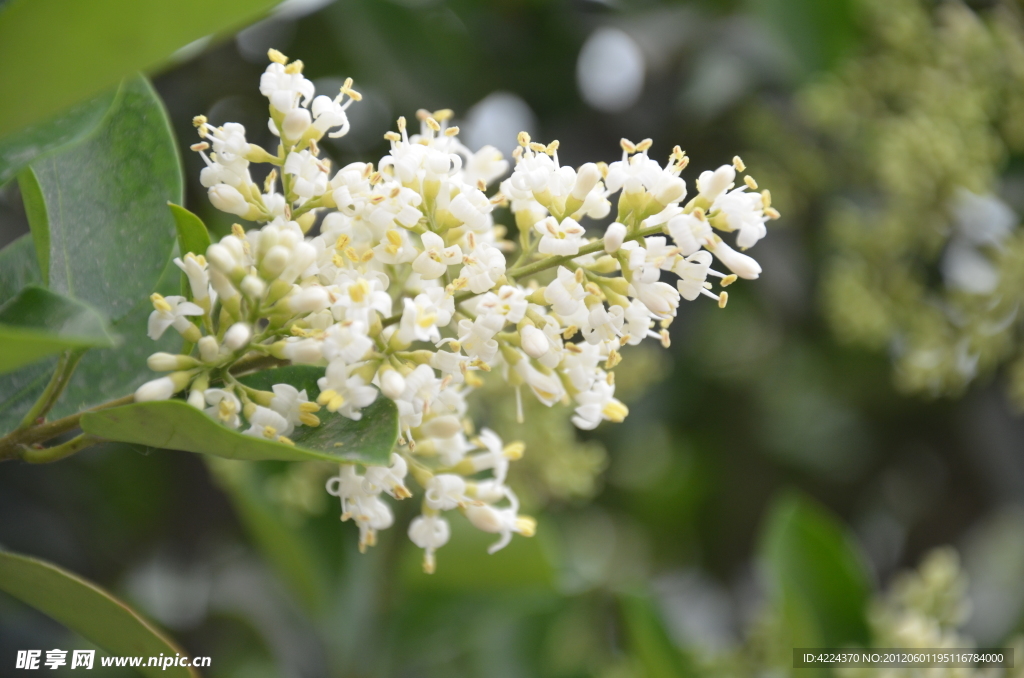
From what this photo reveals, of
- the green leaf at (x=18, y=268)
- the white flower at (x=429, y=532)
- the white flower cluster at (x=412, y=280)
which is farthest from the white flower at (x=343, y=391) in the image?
the green leaf at (x=18, y=268)

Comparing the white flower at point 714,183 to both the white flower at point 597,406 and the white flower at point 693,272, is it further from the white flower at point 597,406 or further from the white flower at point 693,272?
the white flower at point 597,406

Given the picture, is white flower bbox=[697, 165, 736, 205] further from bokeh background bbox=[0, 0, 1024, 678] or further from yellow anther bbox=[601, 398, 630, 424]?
bokeh background bbox=[0, 0, 1024, 678]

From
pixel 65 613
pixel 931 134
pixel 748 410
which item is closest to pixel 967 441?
pixel 748 410

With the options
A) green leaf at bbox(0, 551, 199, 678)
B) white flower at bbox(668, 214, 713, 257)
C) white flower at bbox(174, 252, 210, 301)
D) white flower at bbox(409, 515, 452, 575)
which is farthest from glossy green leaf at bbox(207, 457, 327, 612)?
white flower at bbox(668, 214, 713, 257)

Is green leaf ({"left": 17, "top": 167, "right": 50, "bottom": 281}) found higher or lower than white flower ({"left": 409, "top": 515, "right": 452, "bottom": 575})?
higher

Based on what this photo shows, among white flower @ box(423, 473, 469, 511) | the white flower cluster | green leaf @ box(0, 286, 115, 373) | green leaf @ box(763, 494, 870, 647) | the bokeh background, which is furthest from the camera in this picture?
the bokeh background

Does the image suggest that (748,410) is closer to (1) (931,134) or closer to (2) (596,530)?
(2) (596,530)
